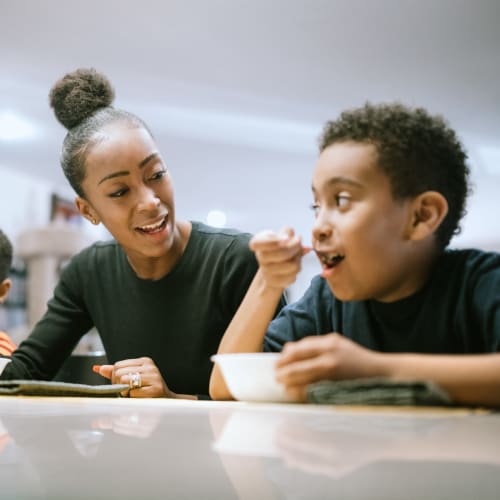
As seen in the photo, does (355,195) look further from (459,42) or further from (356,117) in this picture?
(459,42)

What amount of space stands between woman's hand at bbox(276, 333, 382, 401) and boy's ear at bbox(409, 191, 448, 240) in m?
0.22

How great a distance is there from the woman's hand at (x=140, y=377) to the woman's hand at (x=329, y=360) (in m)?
0.45

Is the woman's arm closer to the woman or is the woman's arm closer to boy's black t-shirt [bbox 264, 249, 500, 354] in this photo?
boy's black t-shirt [bbox 264, 249, 500, 354]

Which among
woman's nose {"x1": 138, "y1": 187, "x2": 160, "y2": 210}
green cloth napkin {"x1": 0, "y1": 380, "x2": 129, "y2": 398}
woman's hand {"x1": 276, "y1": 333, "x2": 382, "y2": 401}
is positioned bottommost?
green cloth napkin {"x1": 0, "y1": 380, "x2": 129, "y2": 398}

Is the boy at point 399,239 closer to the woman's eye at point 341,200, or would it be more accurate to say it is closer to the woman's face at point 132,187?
the woman's eye at point 341,200

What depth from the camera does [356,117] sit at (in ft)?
2.49

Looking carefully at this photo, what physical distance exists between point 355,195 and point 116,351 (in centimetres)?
70

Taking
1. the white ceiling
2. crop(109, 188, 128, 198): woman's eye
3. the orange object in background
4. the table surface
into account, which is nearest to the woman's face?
crop(109, 188, 128, 198): woman's eye

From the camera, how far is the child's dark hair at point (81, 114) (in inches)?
44.6

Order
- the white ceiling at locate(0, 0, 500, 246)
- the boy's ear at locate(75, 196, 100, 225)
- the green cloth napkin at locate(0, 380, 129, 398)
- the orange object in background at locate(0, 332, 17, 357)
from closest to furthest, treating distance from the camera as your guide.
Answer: the green cloth napkin at locate(0, 380, 129, 398)
the boy's ear at locate(75, 196, 100, 225)
the orange object in background at locate(0, 332, 17, 357)
the white ceiling at locate(0, 0, 500, 246)

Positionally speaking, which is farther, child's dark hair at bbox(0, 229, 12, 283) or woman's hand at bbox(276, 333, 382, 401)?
child's dark hair at bbox(0, 229, 12, 283)

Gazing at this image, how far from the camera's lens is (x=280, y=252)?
2.44 ft

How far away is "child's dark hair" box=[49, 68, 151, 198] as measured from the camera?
113 cm

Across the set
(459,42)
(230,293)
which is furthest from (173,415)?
(459,42)
